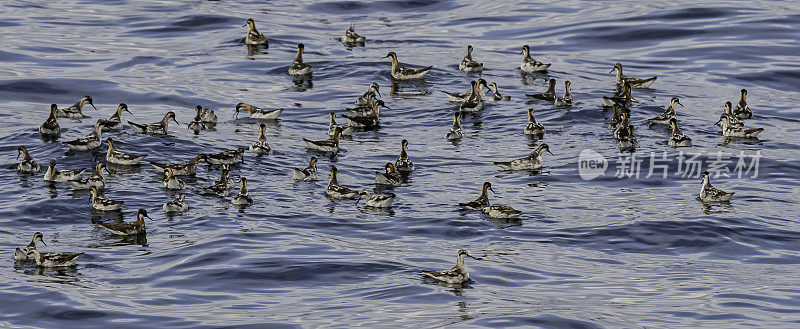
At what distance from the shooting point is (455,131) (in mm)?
34156

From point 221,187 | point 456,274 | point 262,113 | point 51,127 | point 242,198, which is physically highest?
point 262,113

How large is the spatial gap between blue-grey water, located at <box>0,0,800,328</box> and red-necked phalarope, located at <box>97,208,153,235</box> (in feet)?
0.69

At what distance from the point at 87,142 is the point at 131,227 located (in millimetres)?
8024

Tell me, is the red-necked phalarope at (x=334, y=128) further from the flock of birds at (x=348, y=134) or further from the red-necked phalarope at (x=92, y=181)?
the red-necked phalarope at (x=92, y=181)

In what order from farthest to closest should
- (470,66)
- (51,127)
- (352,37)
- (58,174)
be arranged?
1. (352,37)
2. (470,66)
3. (51,127)
4. (58,174)

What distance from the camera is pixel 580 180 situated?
30.0m

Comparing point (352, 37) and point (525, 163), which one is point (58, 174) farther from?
point (352, 37)

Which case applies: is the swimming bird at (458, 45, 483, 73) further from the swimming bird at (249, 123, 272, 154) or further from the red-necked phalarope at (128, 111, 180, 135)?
the red-necked phalarope at (128, 111, 180, 135)

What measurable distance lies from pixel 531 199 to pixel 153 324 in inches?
448

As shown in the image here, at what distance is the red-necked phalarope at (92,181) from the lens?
90.1 ft

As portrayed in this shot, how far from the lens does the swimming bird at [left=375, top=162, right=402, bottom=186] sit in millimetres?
28734

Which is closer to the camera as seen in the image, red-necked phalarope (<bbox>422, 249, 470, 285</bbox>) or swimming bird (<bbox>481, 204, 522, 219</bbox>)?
red-necked phalarope (<bbox>422, 249, 470, 285</bbox>)

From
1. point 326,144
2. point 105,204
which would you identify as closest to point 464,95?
point 326,144

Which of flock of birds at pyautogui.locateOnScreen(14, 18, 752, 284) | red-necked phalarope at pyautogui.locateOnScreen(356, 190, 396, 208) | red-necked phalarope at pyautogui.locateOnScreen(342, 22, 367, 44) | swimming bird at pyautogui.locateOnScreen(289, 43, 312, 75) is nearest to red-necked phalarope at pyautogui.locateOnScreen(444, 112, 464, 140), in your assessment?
flock of birds at pyautogui.locateOnScreen(14, 18, 752, 284)
